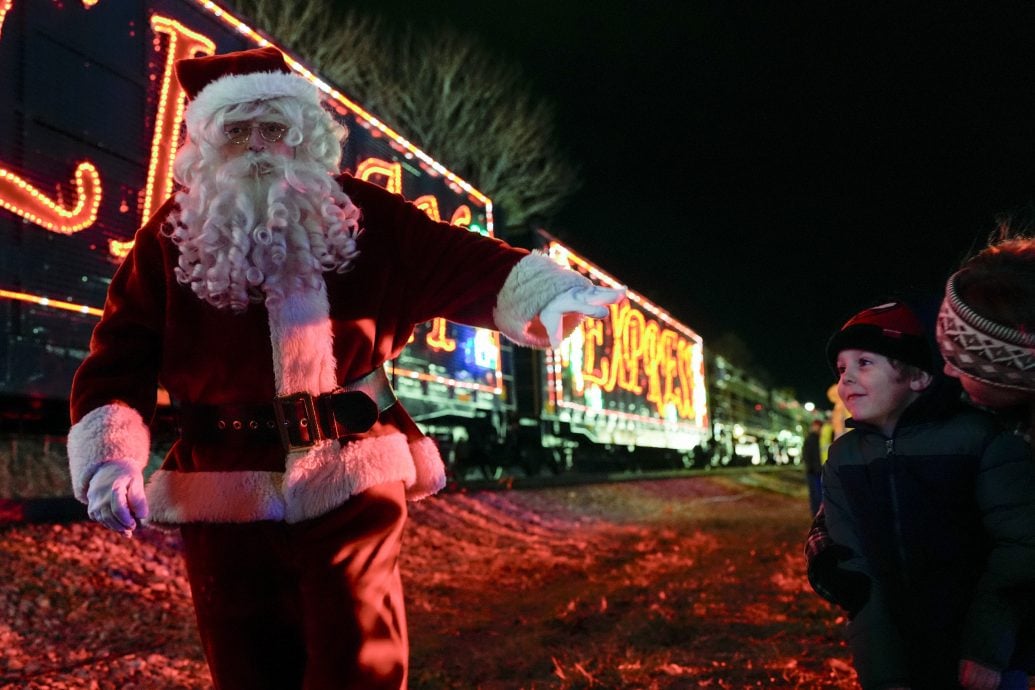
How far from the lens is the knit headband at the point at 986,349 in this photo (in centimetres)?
208

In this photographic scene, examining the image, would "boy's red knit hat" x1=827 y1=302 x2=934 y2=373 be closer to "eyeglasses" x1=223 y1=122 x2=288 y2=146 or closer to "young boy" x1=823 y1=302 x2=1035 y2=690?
"young boy" x1=823 y1=302 x2=1035 y2=690

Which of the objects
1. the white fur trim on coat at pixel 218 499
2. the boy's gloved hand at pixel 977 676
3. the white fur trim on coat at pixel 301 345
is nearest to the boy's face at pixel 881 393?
the boy's gloved hand at pixel 977 676

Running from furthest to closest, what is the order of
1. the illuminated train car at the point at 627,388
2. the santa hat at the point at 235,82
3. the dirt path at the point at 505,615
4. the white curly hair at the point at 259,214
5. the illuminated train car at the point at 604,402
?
the illuminated train car at the point at 627,388, the illuminated train car at the point at 604,402, the dirt path at the point at 505,615, the santa hat at the point at 235,82, the white curly hair at the point at 259,214

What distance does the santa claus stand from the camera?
1966 mm

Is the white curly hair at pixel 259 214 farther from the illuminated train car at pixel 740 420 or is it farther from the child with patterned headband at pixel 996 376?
the illuminated train car at pixel 740 420

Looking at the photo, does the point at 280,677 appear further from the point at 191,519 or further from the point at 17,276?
the point at 17,276

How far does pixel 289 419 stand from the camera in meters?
2.02

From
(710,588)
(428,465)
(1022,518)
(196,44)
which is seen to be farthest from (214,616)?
(196,44)

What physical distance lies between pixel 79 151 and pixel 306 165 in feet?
14.7

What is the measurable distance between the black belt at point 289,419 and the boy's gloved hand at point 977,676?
1.55m

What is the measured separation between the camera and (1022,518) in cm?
204

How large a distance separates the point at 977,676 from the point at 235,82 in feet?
8.01

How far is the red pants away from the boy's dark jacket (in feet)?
4.08

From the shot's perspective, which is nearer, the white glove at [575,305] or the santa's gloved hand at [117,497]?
the santa's gloved hand at [117,497]
